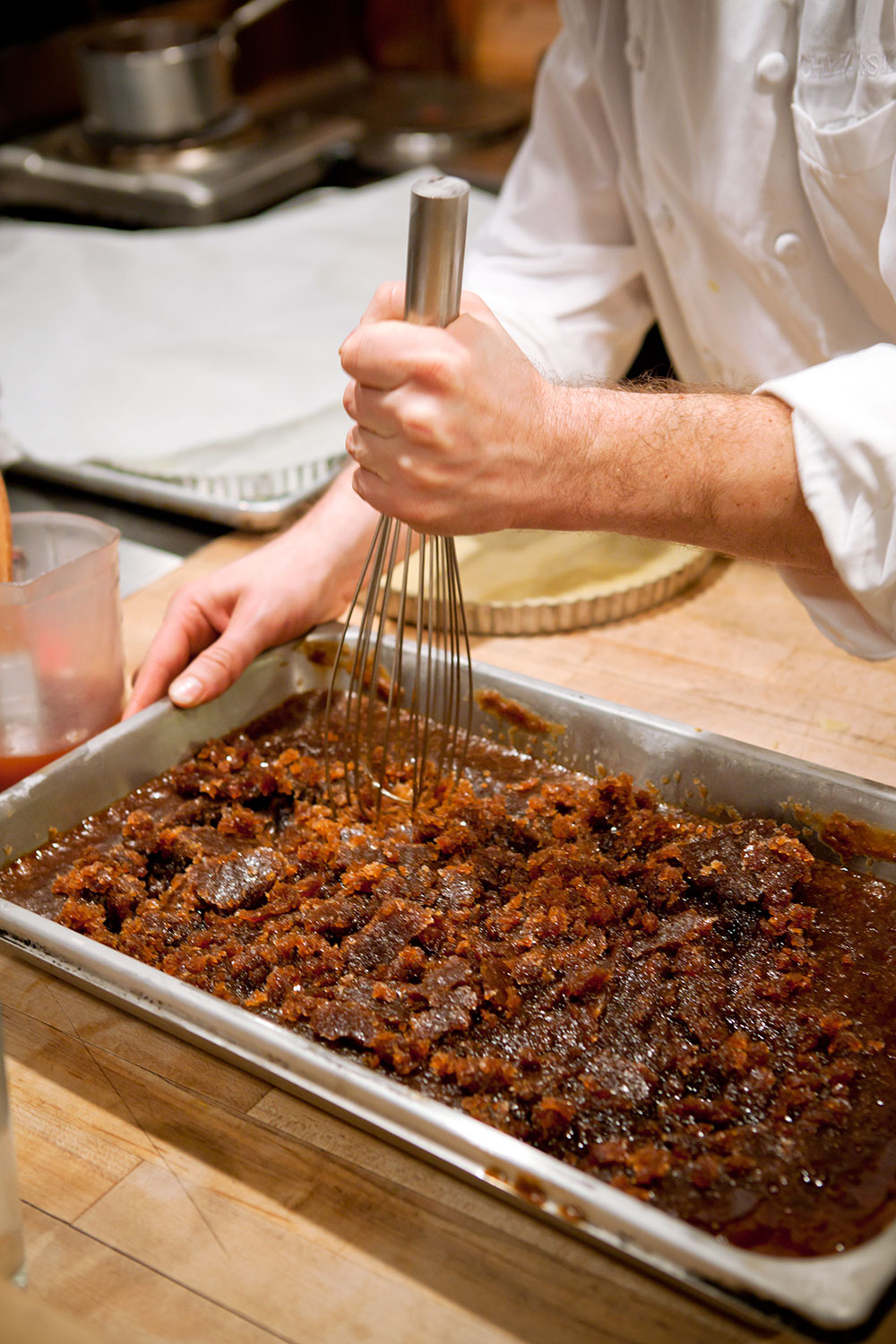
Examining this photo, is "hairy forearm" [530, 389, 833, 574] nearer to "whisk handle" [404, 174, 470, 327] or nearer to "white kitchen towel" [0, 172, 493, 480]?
"whisk handle" [404, 174, 470, 327]

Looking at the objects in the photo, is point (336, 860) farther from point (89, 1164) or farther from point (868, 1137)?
point (868, 1137)

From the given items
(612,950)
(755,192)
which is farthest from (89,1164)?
(755,192)

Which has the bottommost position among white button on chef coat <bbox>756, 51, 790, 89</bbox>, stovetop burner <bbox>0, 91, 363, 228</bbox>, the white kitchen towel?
the white kitchen towel

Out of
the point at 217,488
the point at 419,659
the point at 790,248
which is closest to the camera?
the point at 419,659

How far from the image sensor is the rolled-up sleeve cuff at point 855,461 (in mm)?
1040

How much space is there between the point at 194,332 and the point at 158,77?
0.83 metres

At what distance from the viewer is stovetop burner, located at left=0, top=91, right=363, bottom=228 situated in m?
2.85

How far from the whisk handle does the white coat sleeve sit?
682 mm

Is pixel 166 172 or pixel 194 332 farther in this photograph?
pixel 166 172

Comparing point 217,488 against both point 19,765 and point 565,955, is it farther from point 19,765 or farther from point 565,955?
point 565,955

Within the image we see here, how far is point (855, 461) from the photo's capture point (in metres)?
1.05

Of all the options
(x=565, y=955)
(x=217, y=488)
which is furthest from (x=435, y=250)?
(x=217, y=488)

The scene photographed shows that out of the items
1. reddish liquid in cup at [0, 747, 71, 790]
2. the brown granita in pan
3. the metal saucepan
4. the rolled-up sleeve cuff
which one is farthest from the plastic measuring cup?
the metal saucepan

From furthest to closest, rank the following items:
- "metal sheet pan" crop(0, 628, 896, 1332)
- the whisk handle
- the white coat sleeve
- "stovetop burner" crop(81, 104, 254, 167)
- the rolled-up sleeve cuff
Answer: "stovetop burner" crop(81, 104, 254, 167) < the white coat sleeve < the rolled-up sleeve cuff < the whisk handle < "metal sheet pan" crop(0, 628, 896, 1332)
